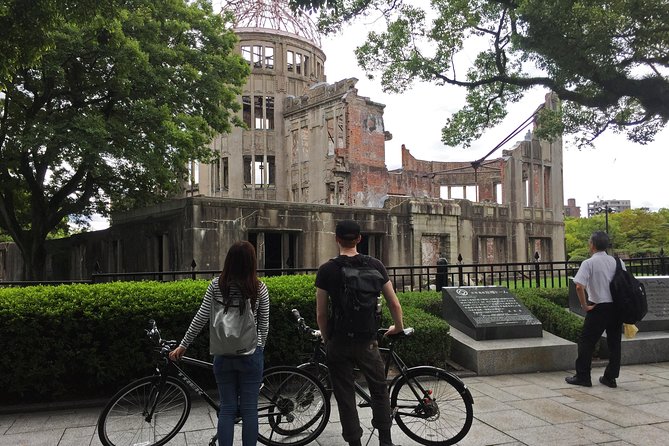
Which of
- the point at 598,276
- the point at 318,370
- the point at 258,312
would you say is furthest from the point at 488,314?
the point at 258,312

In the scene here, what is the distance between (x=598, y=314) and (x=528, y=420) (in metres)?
2.27

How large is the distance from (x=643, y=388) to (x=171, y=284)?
6.81 m

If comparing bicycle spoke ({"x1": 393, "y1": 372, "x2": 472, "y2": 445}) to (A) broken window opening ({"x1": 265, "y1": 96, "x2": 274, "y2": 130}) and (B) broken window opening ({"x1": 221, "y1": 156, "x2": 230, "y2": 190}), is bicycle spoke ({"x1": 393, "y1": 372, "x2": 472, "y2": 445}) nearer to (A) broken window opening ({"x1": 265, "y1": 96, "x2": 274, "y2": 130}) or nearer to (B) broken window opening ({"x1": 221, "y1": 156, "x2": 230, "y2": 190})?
(B) broken window opening ({"x1": 221, "y1": 156, "x2": 230, "y2": 190})

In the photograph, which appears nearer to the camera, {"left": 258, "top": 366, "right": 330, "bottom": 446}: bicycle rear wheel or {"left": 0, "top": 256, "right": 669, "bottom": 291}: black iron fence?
{"left": 258, "top": 366, "right": 330, "bottom": 446}: bicycle rear wheel

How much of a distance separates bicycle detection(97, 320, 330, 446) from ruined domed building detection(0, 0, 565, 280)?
714 cm

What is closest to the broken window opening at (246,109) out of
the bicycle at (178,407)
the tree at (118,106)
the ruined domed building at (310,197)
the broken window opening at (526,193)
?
the ruined domed building at (310,197)

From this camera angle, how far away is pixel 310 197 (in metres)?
40.4

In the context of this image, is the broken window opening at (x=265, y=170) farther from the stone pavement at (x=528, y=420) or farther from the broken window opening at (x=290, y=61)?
the stone pavement at (x=528, y=420)

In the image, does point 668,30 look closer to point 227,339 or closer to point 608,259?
point 608,259

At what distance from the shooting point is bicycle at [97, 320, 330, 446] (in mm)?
4930

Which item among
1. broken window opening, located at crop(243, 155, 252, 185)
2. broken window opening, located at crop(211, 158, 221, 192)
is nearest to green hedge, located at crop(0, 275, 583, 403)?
broken window opening, located at crop(243, 155, 252, 185)

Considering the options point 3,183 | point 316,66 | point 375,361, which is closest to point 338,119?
point 316,66

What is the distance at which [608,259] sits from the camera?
7.40m

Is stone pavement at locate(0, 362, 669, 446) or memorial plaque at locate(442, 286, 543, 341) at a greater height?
memorial plaque at locate(442, 286, 543, 341)
